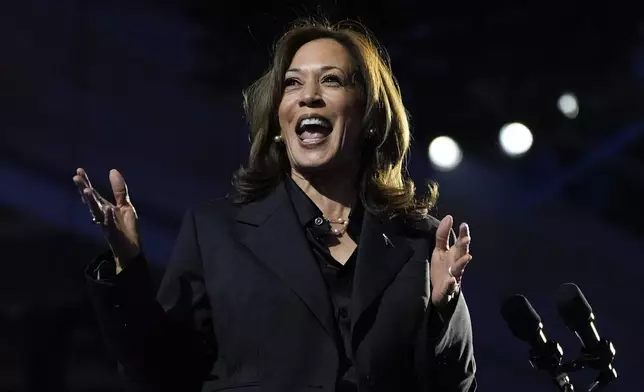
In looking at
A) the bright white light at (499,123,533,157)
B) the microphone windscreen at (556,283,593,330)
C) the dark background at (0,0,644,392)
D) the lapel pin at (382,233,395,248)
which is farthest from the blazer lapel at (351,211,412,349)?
the bright white light at (499,123,533,157)

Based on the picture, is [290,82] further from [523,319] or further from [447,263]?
[523,319]

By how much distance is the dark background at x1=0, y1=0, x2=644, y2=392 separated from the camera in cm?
356

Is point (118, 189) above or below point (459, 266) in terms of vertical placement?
above

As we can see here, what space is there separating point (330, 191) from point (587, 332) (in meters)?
0.75

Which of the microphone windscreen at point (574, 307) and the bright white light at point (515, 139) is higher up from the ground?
the bright white light at point (515, 139)

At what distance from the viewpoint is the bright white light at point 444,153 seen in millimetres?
4453

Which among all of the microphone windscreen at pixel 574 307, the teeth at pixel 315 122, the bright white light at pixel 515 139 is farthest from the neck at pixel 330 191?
the bright white light at pixel 515 139

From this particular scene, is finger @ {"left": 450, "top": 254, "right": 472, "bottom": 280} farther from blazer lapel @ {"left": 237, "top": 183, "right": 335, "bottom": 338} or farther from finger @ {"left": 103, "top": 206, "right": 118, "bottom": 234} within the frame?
finger @ {"left": 103, "top": 206, "right": 118, "bottom": 234}

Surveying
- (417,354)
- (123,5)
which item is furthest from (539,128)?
(417,354)

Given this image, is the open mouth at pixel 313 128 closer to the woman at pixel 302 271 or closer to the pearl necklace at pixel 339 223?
the woman at pixel 302 271

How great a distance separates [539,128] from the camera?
454 cm

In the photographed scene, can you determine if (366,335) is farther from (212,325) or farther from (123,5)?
(123,5)

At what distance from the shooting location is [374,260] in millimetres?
2057

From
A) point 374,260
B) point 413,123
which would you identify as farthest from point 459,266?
point 413,123
